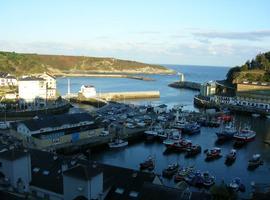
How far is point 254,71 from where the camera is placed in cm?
3838

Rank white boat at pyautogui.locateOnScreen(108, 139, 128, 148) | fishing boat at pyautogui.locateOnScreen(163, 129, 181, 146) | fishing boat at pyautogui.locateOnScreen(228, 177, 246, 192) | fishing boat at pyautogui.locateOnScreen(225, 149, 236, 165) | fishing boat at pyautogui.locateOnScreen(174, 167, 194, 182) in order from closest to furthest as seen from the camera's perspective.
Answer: fishing boat at pyautogui.locateOnScreen(228, 177, 246, 192)
fishing boat at pyautogui.locateOnScreen(174, 167, 194, 182)
fishing boat at pyautogui.locateOnScreen(225, 149, 236, 165)
white boat at pyautogui.locateOnScreen(108, 139, 128, 148)
fishing boat at pyautogui.locateOnScreen(163, 129, 181, 146)

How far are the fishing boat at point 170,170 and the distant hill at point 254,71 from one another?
23.9 meters

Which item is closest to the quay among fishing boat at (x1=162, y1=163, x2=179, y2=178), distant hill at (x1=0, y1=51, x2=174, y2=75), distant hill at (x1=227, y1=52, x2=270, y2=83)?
distant hill at (x1=227, y1=52, x2=270, y2=83)

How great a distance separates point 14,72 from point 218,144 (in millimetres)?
39188

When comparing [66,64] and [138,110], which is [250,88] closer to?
[138,110]

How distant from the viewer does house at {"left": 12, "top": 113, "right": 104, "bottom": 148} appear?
51.0ft

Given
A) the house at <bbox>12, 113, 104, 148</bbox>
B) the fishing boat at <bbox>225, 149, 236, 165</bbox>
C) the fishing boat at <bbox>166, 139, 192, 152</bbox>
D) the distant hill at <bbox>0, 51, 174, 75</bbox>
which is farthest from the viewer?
the distant hill at <bbox>0, 51, 174, 75</bbox>

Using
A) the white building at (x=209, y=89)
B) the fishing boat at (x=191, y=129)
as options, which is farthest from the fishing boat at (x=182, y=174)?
the white building at (x=209, y=89)

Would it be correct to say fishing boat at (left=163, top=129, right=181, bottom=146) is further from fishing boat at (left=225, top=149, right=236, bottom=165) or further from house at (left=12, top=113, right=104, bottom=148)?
house at (left=12, top=113, right=104, bottom=148)

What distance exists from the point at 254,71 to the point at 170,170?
90.4 ft

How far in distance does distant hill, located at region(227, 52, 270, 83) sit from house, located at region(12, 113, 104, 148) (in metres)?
22.0

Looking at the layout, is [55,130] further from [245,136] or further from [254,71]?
[254,71]

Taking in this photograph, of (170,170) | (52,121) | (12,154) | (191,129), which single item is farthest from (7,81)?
(12,154)

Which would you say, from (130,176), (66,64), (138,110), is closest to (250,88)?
(138,110)
